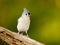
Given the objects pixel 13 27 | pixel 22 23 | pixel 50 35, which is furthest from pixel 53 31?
pixel 22 23

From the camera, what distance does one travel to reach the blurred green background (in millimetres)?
2520

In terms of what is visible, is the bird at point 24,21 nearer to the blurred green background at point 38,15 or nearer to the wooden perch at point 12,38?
the wooden perch at point 12,38

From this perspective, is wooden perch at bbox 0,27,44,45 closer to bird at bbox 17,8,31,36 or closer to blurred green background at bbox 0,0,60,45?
bird at bbox 17,8,31,36

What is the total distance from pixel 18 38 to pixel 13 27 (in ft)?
2.74

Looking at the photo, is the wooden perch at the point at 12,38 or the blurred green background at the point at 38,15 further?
the blurred green background at the point at 38,15

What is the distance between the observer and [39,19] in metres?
2.57

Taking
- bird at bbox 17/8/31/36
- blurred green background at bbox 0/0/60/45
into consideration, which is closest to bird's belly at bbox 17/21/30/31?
bird at bbox 17/8/31/36

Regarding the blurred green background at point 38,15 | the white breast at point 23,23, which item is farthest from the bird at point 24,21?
the blurred green background at point 38,15

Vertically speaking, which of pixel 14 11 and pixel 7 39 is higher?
pixel 14 11

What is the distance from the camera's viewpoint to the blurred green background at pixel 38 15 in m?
2.52

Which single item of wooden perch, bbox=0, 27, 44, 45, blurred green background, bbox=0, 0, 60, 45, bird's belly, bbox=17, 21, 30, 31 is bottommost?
wooden perch, bbox=0, 27, 44, 45

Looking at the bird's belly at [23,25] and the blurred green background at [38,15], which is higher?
the blurred green background at [38,15]

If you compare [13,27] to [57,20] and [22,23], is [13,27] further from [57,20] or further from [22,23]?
[22,23]

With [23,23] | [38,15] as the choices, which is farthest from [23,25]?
[38,15]
